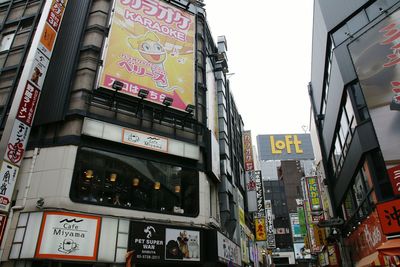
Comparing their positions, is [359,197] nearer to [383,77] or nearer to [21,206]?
[383,77]

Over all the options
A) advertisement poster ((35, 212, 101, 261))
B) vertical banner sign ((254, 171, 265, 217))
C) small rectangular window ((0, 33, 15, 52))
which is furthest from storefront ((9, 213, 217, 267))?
vertical banner sign ((254, 171, 265, 217))

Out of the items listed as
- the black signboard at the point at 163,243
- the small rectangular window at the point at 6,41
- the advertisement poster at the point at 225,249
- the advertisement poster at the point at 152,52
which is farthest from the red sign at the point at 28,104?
the advertisement poster at the point at 225,249

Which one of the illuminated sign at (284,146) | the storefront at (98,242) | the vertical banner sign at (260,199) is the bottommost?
the storefront at (98,242)

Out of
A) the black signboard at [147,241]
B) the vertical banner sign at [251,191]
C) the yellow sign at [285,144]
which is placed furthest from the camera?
the yellow sign at [285,144]

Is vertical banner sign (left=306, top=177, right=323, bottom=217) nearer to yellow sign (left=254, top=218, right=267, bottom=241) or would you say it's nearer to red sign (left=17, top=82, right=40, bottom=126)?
yellow sign (left=254, top=218, right=267, bottom=241)

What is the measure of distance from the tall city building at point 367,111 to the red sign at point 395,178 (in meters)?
0.04

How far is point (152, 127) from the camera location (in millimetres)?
18484

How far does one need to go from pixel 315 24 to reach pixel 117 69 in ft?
57.6

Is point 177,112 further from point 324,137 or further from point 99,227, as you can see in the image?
point 324,137

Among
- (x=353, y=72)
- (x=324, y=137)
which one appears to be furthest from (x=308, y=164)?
(x=353, y=72)

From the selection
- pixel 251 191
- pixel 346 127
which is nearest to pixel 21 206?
pixel 346 127

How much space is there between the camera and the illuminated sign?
409 feet

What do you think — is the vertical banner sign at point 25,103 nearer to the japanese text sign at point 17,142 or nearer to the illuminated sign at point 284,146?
the japanese text sign at point 17,142

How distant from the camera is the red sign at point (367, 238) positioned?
1540 cm
